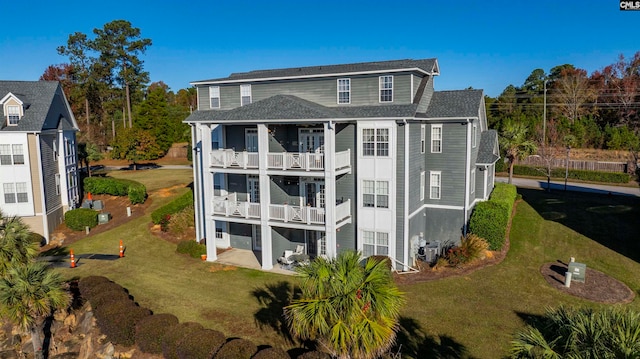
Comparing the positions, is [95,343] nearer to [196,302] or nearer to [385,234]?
[196,302]

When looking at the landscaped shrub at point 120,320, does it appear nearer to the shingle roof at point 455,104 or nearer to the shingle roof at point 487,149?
the shingle roof at point 455,104

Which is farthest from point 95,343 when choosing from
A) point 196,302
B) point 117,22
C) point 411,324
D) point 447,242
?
point 117,22

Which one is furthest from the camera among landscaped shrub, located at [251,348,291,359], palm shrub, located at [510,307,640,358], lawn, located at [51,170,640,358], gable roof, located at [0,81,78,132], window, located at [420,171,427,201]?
gable roof, located at [0,81,78,132]

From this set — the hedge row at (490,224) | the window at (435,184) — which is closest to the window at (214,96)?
the window at (435,184)

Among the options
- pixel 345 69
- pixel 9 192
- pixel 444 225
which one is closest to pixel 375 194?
pixel 444 225

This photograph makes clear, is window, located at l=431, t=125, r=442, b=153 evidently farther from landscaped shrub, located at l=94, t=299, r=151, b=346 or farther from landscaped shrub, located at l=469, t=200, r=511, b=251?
landscaped shrub, located at l=94, t=299, r=151, b=346

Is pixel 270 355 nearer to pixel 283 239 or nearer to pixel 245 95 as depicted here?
pixel 283 239

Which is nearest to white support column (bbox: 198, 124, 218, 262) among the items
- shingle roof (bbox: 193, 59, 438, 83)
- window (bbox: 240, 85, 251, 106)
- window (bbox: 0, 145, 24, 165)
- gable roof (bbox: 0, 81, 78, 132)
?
window (bbox: 240, 85, 251, 106)

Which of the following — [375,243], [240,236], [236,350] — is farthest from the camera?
[240,236]
